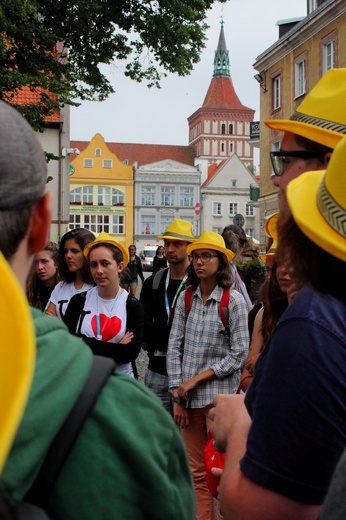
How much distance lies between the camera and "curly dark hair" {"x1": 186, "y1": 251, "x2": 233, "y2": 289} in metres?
4.98

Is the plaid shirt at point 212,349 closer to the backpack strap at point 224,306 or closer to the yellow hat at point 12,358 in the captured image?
the backpack strap at point 224,306

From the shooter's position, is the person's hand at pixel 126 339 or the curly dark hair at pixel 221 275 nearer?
the person's hand at pixel 126 339

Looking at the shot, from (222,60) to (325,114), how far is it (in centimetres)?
13451

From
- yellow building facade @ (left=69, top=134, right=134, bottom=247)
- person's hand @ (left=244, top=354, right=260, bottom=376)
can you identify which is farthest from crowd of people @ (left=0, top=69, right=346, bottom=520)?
yellow building facade @ (left=69, top=134, right=134, bottom=247)

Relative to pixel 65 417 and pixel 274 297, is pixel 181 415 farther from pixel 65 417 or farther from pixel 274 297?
pixel 65 417

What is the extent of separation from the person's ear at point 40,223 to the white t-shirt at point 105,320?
3.48 m

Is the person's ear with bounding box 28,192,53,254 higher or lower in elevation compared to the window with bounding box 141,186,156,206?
lower

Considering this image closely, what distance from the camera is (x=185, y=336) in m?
4.94

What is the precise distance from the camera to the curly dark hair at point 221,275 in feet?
16.3

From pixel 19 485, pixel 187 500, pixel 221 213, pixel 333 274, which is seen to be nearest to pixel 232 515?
pixel 187 500

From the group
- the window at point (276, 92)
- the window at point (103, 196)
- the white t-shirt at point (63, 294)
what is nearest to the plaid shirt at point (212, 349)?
the white t-shirt at point (63, 294)

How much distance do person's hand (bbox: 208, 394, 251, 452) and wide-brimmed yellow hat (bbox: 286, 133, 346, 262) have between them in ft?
1.71

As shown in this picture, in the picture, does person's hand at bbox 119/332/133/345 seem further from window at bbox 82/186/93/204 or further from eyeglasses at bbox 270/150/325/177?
window at bbox 82/186/93/204

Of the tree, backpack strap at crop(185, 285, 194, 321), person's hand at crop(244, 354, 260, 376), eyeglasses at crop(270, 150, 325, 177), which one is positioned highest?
the tree
